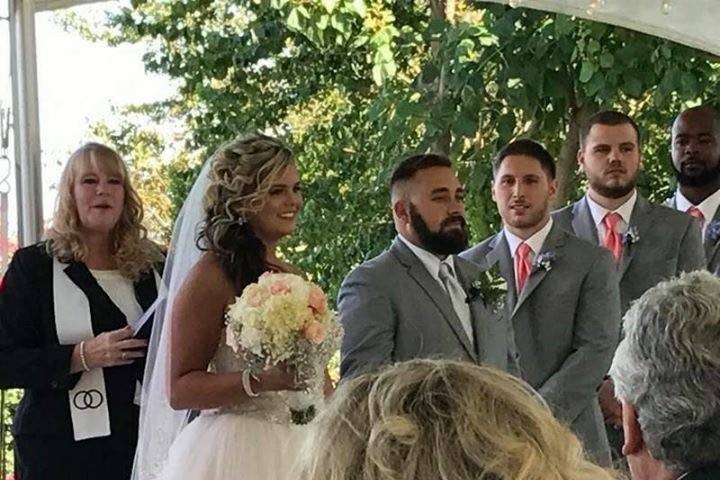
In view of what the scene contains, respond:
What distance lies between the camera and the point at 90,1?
4.70m

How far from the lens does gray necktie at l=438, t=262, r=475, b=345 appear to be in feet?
10.8

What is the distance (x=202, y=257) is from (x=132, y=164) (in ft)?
13.3

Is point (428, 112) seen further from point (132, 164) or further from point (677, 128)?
point (132, 164)

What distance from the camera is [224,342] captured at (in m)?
2.92

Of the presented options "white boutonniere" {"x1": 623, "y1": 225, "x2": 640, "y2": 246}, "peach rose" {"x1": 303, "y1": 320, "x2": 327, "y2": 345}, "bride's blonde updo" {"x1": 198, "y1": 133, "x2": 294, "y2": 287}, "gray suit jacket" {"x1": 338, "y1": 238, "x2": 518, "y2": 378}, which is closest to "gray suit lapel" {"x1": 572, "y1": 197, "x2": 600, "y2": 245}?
"white boutonniere" {"x1": 623, "y1": 225, "x2": 640, "y2": 246}

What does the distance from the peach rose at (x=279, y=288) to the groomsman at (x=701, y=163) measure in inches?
64.3

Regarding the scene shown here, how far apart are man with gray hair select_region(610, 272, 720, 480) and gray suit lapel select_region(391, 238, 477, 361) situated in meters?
1.41

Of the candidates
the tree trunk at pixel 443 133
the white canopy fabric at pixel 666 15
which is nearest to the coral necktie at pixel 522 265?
the white canopy fabric at pixel 666 15

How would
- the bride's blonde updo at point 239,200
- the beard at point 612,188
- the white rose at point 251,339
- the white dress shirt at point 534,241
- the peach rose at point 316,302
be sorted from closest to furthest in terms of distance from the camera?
the white rose at point 251,339 → the peach rose at point 316,302 → the bride's blonde updo at point 239,200 → the white dress shirt at point 534,241 → the beard at point 612,188

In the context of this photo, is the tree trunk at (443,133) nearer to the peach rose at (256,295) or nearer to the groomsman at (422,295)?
the groomsman at (422,295)

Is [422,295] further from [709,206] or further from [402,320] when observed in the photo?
[709,206]

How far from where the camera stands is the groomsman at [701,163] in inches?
150

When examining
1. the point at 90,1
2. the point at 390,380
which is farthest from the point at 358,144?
the point at 390,380

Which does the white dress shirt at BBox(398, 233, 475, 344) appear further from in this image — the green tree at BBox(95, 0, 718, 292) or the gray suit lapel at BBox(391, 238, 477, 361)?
the green tree at BBox(95, 0, 718, 292)
